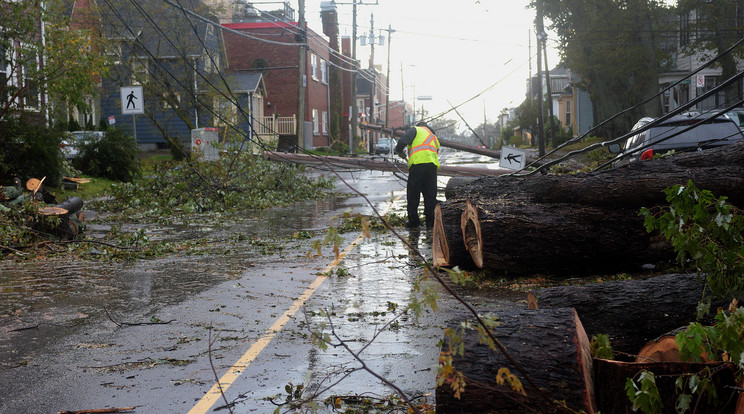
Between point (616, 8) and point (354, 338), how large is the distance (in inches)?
1171

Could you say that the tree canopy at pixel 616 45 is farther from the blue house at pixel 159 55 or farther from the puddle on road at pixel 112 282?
the puddle on road at pixel 112 282

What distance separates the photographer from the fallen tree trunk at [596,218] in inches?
344

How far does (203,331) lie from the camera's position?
22.2 ft

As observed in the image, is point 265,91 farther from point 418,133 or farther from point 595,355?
point 595,355

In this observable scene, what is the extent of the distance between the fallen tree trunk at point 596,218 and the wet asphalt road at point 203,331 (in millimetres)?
1236

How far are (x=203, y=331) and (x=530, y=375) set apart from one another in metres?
3.54

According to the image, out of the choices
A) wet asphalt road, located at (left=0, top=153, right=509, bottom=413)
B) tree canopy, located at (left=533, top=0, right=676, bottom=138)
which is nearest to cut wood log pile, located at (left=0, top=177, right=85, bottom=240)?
wet asphalt road, located at (left=0, top=153, right=509, bottom=413)

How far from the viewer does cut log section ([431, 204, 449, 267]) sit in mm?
9742

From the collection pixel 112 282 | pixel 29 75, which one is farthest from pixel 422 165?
pixel 29 75

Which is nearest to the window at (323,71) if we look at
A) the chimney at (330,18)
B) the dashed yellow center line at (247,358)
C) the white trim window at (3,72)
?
the chimney at (330,18)

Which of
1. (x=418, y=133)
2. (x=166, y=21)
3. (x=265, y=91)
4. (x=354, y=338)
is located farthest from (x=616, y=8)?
(x=354, y=338)

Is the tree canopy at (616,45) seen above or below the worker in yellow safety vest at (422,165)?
above

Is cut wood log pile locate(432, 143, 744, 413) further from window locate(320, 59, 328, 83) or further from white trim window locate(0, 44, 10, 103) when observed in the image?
window locate(320, 59, 328, 83)

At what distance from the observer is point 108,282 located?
942 cm
